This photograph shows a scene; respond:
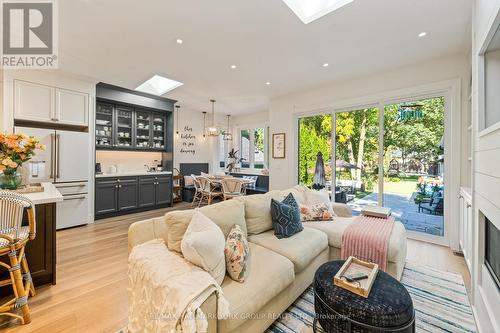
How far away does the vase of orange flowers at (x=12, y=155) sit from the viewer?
2090mm

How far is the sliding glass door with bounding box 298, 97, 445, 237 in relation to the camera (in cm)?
348

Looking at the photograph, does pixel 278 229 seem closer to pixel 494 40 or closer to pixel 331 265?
pixel 331 265

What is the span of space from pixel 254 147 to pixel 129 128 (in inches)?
152

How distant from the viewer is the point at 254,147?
7.53m

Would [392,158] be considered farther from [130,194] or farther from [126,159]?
[126,159]

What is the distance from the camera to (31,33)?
105 inches

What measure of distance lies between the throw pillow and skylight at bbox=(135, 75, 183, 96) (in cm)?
416

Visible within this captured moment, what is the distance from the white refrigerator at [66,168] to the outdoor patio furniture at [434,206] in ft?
20.1

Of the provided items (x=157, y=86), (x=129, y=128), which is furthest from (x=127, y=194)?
(x=157, y=86)

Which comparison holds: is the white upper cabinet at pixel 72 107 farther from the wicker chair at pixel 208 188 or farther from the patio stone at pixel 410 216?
the patio stone at pixel 410 216

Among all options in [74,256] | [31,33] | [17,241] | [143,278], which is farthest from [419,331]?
[31,33]

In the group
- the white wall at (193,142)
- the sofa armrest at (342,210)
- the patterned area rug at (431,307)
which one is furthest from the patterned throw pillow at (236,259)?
the white wall at (193,142)

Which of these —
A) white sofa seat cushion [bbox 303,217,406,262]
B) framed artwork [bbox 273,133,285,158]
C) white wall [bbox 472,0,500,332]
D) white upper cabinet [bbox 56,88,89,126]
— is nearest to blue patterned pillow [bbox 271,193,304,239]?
white sofa seat cushion [bbox 303,217,406,262]

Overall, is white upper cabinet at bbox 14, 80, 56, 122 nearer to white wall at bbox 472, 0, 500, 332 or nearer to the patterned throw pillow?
the patterned throw pillow
